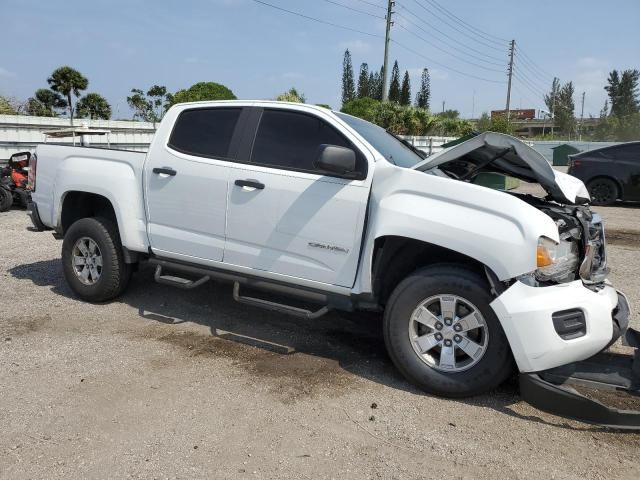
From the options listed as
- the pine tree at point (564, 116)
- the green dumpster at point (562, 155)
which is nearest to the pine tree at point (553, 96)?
the pine tree at point (564, 116)

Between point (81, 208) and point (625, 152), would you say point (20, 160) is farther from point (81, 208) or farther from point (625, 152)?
point (625, 152)

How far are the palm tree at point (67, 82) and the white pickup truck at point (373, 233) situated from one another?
102 feet

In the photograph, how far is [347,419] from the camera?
3.38m

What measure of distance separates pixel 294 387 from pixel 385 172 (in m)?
1.64

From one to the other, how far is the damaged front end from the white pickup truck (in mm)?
15

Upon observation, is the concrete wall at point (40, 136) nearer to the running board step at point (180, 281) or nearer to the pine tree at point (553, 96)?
the running board step at point (180, 281)

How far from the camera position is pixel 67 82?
32844 millimetres

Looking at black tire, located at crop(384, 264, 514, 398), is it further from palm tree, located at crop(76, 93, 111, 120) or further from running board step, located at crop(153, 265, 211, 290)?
palm tree, located at crop(76, 93, 111, 120)

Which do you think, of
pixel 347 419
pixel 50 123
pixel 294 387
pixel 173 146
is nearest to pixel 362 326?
pixel 294 387

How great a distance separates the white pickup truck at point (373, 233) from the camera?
3383mm

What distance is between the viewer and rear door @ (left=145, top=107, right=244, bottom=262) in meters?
4.53

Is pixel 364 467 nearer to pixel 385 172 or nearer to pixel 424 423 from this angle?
pixel 424 423

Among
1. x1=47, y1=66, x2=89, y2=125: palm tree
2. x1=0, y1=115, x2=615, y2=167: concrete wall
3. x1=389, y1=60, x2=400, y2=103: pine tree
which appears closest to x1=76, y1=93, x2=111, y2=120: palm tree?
x1=47, y1=66, x2=89, y2=125: palm tree

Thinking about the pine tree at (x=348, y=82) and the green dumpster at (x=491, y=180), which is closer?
the green dumpster at (x=491, y=180)
